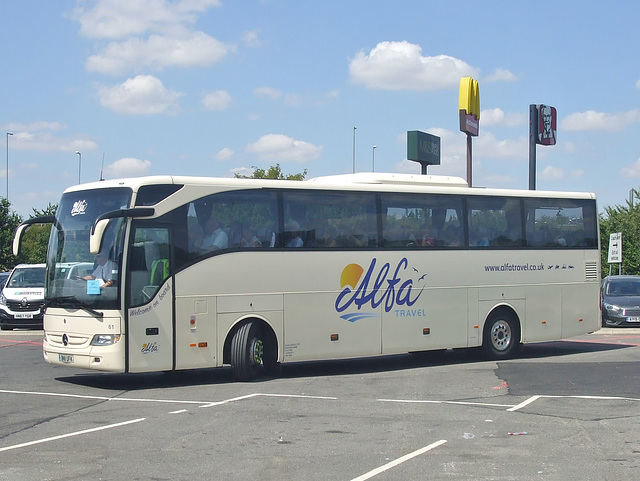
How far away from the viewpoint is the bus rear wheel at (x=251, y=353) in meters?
14.2

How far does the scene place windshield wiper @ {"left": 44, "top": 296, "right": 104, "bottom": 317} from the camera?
13312 millimetres

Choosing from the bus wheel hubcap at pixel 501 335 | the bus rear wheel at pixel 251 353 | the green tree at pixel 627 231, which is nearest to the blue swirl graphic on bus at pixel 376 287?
the bus rear wheel at pixel 251 353

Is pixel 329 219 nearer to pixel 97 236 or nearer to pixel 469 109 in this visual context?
pixel 97 236

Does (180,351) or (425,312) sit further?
(425,312)

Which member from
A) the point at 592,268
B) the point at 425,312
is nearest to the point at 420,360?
the point at 425,312

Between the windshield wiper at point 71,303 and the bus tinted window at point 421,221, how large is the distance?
5.52 meters

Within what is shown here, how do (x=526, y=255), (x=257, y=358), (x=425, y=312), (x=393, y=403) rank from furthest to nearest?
(x=526, y=255), (x=425, y=312), (x=257, y=358), (x=393, y=403)

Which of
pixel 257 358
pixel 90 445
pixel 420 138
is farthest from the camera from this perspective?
pixel 420 138

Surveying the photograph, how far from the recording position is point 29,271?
89.2 feet

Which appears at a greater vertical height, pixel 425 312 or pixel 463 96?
pixel 463 96

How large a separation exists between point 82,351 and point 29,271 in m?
14.7

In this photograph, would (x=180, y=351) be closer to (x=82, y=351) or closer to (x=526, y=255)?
(x=82, y=351)

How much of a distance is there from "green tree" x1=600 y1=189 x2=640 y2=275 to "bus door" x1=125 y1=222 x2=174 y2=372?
140 feet

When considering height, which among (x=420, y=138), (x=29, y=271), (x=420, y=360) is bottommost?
(x=420, y=360)
